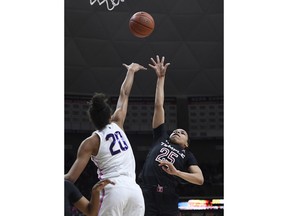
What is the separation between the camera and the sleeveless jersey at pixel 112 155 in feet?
15.4

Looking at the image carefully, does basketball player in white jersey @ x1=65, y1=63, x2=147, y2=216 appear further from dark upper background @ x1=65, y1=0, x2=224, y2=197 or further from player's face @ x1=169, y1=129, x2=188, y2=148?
player's face @ x1=169, y1=129, x2=188, y2=148

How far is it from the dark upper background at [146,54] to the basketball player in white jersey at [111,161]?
1.90 feet

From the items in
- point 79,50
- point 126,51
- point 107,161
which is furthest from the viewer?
point 126,51

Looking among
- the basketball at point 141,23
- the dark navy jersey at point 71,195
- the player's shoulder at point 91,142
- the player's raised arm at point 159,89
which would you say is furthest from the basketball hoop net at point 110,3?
the dark navy jersey at point 71,195

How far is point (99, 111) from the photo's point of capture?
4711 mm

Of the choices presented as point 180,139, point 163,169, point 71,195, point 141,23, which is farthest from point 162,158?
point 71,195

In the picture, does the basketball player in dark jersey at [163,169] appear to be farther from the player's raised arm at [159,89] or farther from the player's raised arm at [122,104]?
the player's raised arm at [122,104]

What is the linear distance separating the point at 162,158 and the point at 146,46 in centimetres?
194
